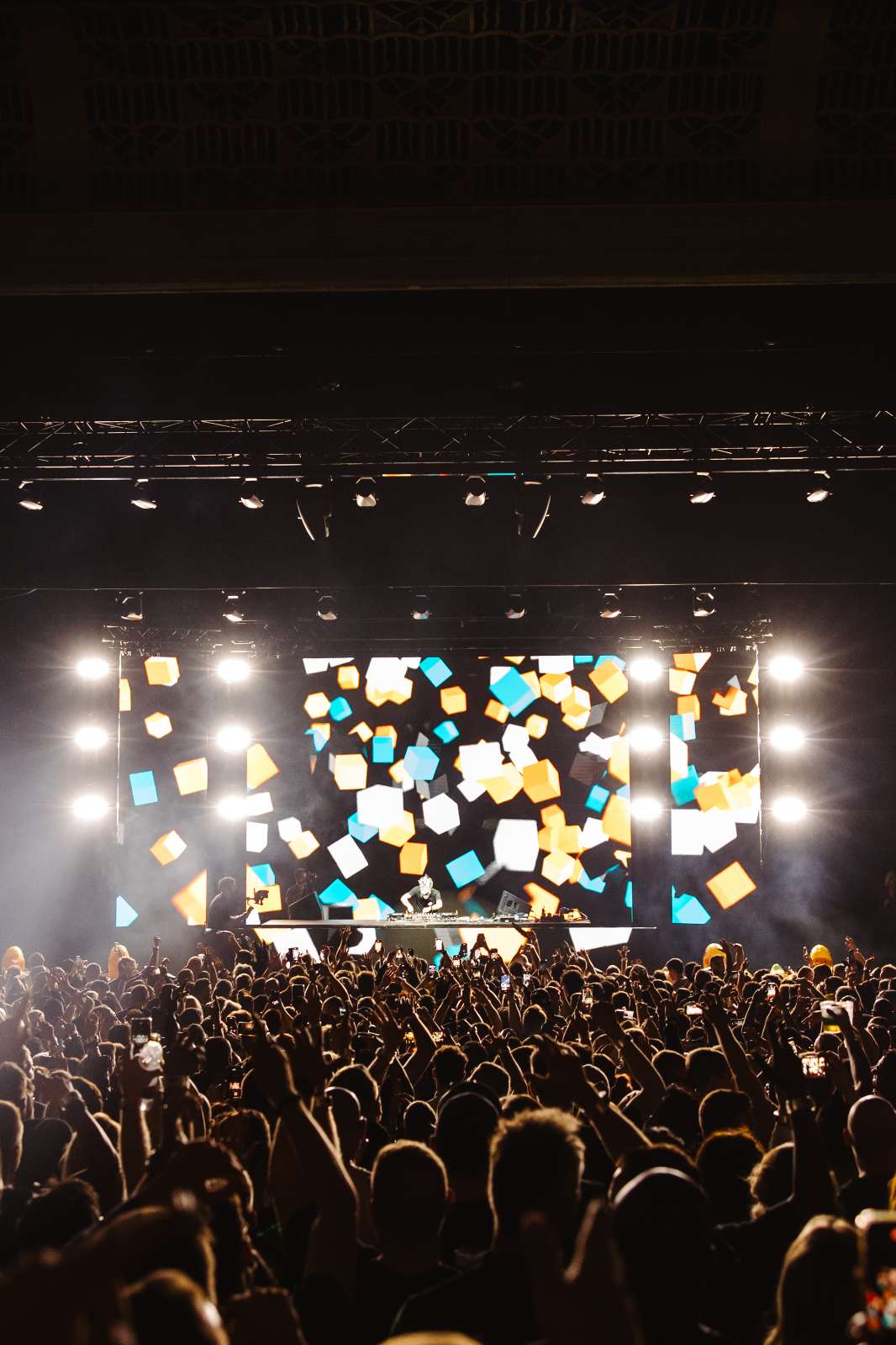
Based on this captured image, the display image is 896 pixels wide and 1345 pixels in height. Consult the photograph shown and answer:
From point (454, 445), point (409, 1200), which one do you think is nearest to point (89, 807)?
point (454, 445)

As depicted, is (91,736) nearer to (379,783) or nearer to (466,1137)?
(379,783)

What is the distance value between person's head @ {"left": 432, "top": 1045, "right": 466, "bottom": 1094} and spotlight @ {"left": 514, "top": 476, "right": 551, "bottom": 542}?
6493mm

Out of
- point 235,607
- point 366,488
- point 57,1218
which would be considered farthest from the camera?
point 235,607

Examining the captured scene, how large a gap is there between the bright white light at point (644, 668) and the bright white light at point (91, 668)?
754 centimetres

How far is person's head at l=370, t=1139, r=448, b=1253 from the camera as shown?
206 cm

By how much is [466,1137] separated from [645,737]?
1382 cm

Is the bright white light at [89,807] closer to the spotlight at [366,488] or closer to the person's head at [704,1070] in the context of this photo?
the spotlight at [366,488]

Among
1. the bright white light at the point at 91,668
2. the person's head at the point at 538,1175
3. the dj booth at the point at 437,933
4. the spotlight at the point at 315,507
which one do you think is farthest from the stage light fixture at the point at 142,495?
the person's head at the point at 538,1175

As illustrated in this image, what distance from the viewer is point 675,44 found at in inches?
212

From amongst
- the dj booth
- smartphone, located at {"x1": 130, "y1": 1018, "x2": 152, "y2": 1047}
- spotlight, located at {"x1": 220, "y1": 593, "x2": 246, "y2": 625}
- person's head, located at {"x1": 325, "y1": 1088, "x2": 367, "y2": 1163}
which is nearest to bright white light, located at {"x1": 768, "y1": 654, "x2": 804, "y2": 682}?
the dj booth

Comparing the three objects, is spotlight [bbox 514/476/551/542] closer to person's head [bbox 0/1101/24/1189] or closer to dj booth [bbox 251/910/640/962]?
dj booth [bbox 251/910/640/962]

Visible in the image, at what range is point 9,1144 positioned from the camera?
2.87 metres

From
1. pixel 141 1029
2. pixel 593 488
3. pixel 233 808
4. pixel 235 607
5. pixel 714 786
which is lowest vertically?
pixel 141 1029

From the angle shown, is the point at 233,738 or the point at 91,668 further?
the point at 233,738
